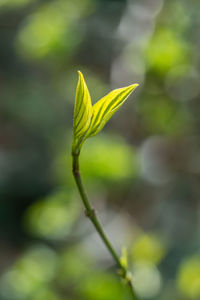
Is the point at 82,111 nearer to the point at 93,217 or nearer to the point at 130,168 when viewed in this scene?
the point at 93,217

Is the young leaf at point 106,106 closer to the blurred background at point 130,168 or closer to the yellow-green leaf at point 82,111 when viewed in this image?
the yellow-green leaf at point 82,111

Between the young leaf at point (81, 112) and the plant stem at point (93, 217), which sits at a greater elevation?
the young leaf at point (81, 112)

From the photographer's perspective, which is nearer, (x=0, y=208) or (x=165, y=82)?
(x=165, y=82)

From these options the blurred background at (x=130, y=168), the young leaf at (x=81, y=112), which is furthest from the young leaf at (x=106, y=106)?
the blurred background at (x=130, y=168)

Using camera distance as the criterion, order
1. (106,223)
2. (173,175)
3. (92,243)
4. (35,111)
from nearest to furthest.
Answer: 1. (92,243)
2. (106,223)
3. (173,175)
4. (35,111)

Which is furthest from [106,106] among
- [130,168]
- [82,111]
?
[130,168]

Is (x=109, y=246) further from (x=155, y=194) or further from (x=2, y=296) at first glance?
(x=155, y=194)

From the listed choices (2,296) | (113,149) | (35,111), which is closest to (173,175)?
(113,149)
